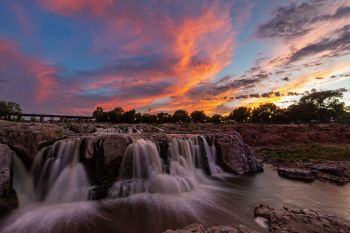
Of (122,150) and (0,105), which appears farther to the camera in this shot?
(0,105)

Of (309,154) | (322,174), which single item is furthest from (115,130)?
(309,154)

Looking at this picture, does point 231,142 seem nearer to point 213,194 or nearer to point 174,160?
point 174,160

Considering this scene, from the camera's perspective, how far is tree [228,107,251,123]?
91.8 m

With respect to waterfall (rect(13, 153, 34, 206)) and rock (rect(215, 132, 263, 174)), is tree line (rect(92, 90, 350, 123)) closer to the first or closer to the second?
rock (rect(215, 132, 263, 174))

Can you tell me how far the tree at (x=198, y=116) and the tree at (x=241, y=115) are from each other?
533 inches

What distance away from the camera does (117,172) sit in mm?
15172

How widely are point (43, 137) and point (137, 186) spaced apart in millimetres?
6682

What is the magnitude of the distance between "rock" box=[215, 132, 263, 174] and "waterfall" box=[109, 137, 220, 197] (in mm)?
3629

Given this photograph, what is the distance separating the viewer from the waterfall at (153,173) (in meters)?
15.0


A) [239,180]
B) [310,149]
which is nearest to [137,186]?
[239,180]

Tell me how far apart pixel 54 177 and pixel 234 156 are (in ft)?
51.4

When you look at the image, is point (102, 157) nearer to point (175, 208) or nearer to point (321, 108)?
point (175, 208)

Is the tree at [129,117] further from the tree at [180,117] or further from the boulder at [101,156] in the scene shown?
the boulder at [101,156]

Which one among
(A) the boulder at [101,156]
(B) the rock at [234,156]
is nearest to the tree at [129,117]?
(B) the rock at [234,156]
